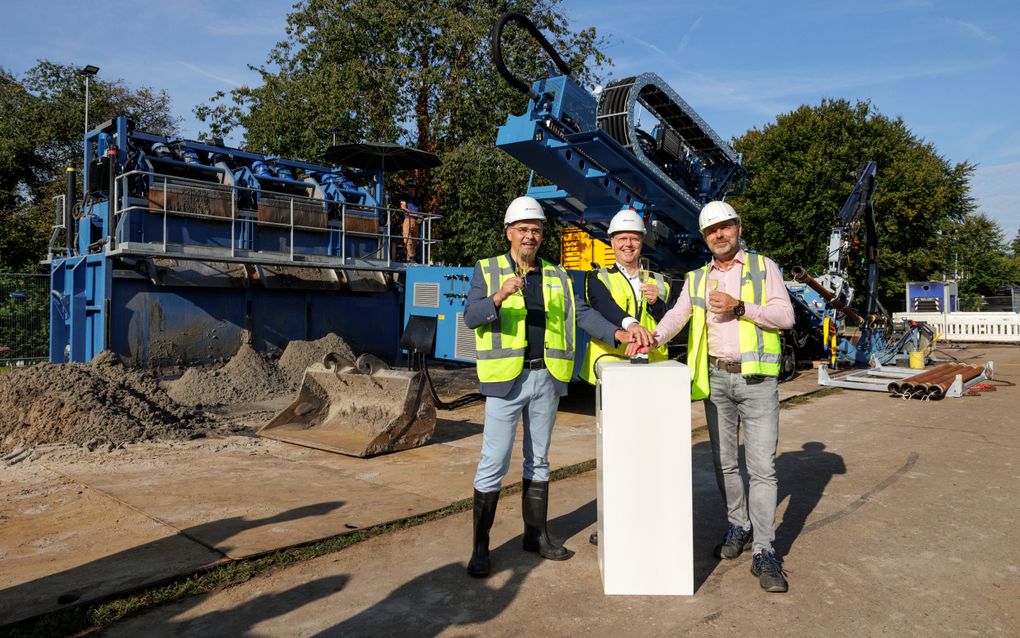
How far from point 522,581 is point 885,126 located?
3228cm

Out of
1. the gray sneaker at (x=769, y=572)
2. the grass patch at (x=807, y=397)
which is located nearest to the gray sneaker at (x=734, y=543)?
the gray sneaker at (x=769, y=572)

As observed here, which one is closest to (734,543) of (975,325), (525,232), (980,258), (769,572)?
(769,572)

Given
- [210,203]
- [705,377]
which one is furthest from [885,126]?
[705,377]

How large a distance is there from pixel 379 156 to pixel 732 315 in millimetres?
10562

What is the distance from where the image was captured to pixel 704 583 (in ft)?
11.8

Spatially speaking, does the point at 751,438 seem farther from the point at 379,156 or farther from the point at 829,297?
the point at 379,156

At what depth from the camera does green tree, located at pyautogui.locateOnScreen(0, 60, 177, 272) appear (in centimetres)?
2388

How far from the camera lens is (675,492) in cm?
343

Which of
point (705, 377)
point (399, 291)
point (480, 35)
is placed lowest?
point (705, 377)

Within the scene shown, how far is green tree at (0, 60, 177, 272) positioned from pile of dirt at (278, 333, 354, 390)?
15591mm

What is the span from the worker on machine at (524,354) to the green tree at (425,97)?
13.3 meters

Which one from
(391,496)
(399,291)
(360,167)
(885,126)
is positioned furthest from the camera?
(885,126)

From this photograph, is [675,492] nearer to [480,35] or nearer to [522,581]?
[522,581]

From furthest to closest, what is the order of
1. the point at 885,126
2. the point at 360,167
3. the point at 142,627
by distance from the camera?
1. the point at 885,126
2. the point at 360,167
3. the point at 142,627
